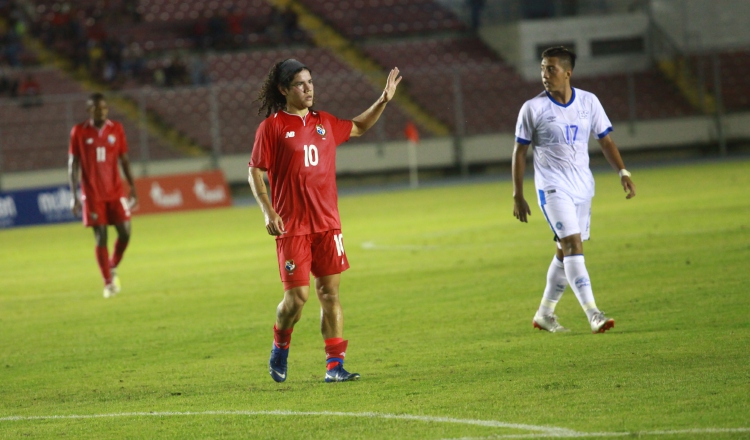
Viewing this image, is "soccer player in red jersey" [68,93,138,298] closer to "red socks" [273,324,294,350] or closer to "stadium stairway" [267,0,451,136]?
"red socks" [273,324,294,350]

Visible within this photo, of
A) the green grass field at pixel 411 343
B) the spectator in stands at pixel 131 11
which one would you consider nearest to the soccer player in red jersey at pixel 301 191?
the green grass field at pixel 411 343

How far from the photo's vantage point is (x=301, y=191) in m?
7.46

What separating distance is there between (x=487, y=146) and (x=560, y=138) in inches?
1177

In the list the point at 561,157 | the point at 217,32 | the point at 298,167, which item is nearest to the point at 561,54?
the point at 561,157

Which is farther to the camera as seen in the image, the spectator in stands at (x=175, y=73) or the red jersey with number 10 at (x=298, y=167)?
the spectator in stands at (x=175, y=73)

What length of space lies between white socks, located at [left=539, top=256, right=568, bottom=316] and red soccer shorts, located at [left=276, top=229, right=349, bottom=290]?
7.72 ft

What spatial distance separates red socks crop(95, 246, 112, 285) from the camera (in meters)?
14.0

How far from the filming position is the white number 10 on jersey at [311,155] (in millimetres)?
7461

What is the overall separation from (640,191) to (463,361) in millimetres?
18550

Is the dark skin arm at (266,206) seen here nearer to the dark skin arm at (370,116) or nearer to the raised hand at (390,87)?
the dark skin arm at (370,116)

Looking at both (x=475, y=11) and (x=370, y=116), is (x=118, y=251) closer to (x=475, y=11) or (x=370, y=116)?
(x=370, y=116)

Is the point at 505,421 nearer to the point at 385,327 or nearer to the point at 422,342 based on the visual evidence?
the point at 422,342

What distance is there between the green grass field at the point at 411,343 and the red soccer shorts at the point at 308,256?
0.74m

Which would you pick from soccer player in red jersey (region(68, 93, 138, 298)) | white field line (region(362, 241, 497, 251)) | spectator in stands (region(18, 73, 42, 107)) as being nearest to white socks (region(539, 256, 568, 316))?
soccer player in red jersey (region(68, 93, 138, 298))
